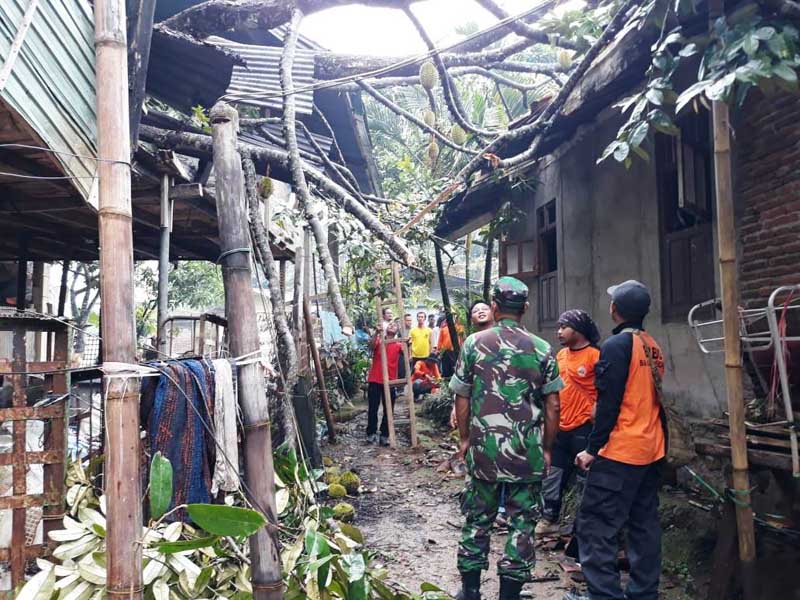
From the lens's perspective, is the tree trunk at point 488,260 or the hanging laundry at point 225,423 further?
the tree trunk at point 488,260

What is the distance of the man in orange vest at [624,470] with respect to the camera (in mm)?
3139

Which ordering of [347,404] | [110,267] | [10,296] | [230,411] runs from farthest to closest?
[347,404] → [10,296] → [230,411] → [110,267]

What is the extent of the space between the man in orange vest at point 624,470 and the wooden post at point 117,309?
2326 millimetres

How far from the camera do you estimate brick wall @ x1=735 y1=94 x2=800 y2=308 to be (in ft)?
12.4

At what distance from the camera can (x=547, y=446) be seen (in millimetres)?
3463

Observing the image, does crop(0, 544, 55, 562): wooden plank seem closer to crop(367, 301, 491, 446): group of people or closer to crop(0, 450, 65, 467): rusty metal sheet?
crop(0, 450, 65, 467): rusty metal sheet

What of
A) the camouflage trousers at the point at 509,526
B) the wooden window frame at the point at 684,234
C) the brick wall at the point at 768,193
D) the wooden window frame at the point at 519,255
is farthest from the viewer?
the wooden window frame at the point at 519,255

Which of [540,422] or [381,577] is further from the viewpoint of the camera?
[540,422]

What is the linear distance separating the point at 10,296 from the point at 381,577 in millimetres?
8921

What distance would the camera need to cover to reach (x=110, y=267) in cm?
191

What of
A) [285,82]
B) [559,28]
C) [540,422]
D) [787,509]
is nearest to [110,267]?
[540,422]

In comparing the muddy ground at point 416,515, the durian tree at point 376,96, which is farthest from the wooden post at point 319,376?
the durian tree at point 376,96

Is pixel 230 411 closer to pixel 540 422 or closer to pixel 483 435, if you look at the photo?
pixel 483 435

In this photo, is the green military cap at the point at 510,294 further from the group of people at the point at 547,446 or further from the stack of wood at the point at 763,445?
the stack of wood at the point at 763,445
